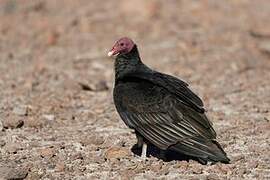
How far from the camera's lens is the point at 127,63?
899 centimetres

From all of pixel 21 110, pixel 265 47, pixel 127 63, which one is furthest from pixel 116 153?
pixel 265 47

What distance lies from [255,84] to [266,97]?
3.07ft

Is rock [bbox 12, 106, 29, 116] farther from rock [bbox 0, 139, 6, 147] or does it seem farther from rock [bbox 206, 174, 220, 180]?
rock [bbox 206, 174, 220, 180]

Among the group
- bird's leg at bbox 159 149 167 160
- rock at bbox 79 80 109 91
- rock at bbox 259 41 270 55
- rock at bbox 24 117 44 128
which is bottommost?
rock at bbox 24 117 44 128

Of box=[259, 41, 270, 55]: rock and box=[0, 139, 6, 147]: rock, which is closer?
box=[0, 139, 6, 147]: rock

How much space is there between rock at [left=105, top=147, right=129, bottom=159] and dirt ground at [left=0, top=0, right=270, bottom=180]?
0.04ft

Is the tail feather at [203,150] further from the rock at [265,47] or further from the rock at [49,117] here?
the rock at [265,47]

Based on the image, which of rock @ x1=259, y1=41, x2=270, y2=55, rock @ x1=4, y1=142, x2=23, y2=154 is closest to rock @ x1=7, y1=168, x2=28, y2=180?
rock @ x1=4, y1=142, x2=23, y2=154

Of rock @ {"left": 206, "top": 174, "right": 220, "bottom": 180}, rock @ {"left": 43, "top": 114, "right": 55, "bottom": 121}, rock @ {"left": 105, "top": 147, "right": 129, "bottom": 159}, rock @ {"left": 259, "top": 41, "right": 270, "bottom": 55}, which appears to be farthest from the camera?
rock @ {"left": 259, "top": 41, "right": 270, "bottom": 55}

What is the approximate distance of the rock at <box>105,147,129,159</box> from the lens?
337 inches

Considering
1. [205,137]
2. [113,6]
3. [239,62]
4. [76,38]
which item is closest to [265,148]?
[205,137]

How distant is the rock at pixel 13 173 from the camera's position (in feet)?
25.4

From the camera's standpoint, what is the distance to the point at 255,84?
12539 millimetres

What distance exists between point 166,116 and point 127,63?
4.00 feet
